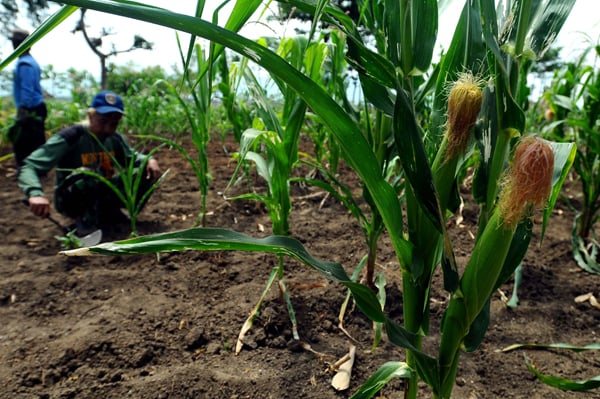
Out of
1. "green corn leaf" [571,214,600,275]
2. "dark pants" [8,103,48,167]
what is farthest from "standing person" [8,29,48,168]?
"green corn leaf" [571,214,600,275]

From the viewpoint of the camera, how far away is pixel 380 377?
84 cm

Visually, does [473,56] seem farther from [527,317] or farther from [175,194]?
[175,194]

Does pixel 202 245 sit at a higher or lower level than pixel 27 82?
lower

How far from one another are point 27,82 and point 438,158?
3.82 m

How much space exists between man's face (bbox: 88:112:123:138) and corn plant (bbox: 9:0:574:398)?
74.2 inches

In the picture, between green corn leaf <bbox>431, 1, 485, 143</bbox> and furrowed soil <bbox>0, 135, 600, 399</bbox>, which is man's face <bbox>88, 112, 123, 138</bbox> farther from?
green corn leaf <bbox>431, 1, 485, 143</bbox>

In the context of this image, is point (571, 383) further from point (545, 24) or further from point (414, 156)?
point (545, 24)

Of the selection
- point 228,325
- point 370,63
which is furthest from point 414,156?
point 228,325

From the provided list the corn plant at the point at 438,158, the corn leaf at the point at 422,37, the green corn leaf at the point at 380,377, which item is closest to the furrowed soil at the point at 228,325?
the green corn leaf at the point at 380,377

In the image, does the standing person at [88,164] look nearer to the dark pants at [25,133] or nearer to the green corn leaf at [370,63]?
the dark pants at [25,133]

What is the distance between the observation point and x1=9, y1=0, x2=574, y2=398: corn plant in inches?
25.1

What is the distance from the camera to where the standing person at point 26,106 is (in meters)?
3.49

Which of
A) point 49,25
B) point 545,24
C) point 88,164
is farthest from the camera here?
point 88,164

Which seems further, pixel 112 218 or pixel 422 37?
pixel 112 218
